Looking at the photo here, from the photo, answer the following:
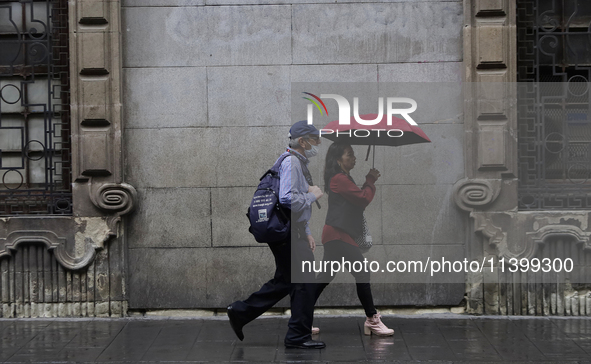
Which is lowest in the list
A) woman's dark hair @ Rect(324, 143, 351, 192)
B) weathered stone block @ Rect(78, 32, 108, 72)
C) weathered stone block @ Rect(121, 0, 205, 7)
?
woman's dark hair @ Rect(324, 143, 351, 192)

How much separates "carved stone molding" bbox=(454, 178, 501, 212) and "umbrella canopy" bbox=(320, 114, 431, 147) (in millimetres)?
631

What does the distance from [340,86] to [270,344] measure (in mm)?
2783

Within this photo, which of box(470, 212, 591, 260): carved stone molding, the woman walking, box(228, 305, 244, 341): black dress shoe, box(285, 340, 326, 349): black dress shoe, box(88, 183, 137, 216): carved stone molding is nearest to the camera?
box(285, 340, 326, 349): black dress shoe

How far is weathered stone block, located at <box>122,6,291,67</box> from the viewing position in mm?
7988

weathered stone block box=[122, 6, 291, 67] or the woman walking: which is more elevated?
weathered stone block box=[122, 6, 291, 67]

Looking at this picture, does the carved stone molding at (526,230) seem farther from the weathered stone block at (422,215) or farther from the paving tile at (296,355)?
the paving tile at (296,355)

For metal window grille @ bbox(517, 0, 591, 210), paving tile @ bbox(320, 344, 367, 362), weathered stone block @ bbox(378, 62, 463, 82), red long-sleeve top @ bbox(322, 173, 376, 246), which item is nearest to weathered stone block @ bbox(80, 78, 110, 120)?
Answer: red long-sleeve top @ bbox(322, 173, 376, 246)

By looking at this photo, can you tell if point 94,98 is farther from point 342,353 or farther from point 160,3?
point 342,353

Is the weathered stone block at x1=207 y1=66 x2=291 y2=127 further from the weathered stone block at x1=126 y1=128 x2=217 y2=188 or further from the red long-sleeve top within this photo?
the red long-sleeve top

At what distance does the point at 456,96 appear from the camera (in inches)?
314

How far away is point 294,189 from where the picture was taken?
20.9 ft

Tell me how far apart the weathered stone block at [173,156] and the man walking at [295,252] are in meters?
1.63

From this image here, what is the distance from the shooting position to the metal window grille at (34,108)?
8.18 m

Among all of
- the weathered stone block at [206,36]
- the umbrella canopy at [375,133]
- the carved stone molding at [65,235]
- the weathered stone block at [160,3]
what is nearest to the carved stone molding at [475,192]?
the umbrella canopy at [375,133]
